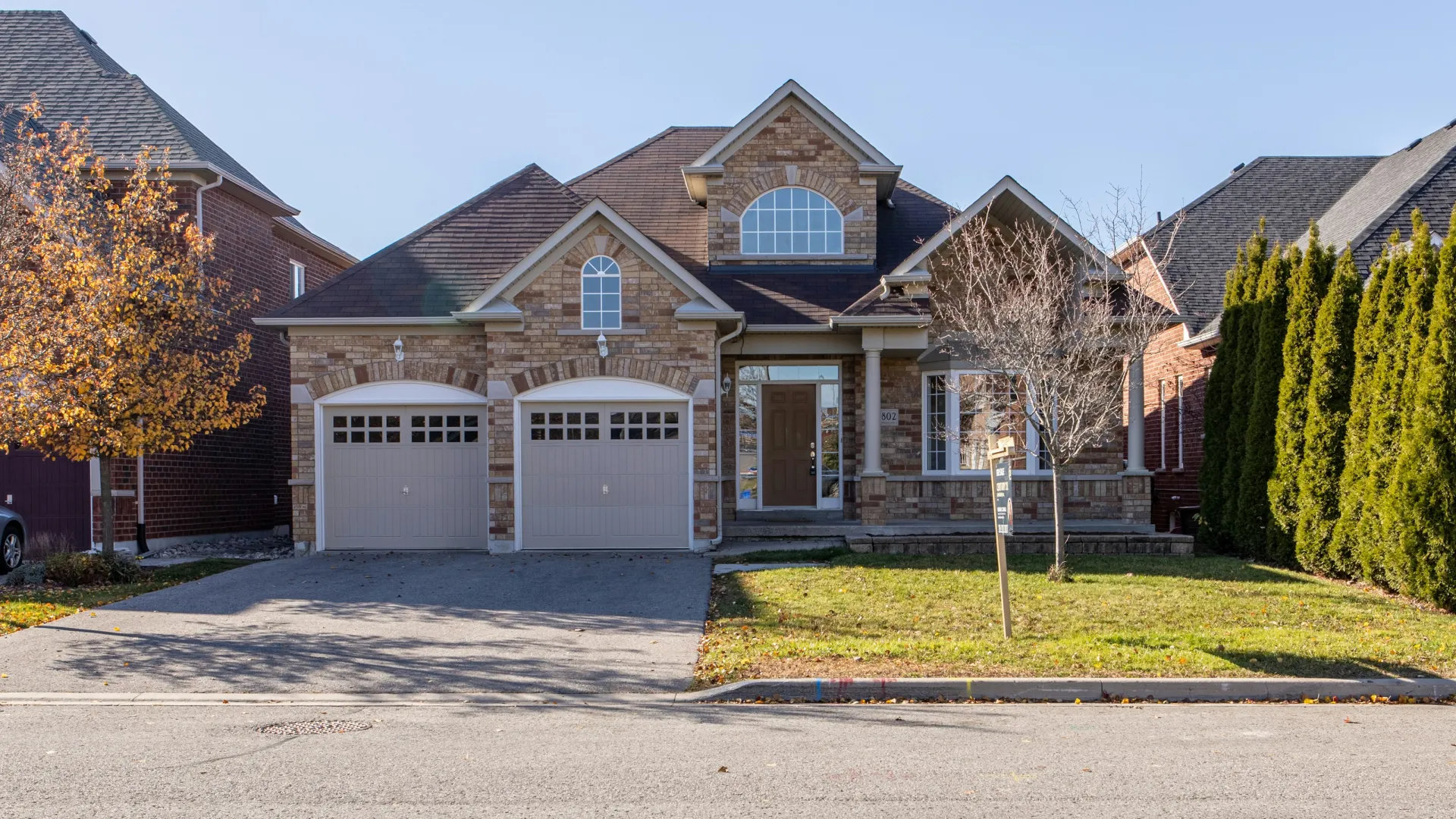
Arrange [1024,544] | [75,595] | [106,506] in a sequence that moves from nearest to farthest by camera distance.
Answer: [75,595]
[106,506]
[1024,544]

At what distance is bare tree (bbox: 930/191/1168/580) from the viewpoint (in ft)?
42.3

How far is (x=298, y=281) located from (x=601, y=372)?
391 inches

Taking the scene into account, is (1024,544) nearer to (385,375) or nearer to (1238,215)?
(385,375)

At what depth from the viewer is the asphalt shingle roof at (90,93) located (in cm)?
→ 1909

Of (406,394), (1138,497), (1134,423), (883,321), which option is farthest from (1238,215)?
(406,394)

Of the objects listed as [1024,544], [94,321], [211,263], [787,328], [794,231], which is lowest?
[1024,544]

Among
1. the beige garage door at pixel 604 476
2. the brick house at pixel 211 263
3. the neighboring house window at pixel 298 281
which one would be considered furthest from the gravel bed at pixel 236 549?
the neighboring house window at pixel 298 281

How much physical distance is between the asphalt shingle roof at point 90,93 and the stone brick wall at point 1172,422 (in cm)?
1708

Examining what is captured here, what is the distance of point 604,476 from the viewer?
16.2 meters

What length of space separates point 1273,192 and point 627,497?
16120 millimetres

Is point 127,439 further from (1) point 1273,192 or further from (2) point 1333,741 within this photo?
(1) point 1273,192

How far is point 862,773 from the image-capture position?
242 inches

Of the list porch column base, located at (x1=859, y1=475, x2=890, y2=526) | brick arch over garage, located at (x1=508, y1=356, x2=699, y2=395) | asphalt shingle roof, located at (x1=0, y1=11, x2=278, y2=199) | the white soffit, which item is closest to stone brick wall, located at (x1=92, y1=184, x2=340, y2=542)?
asphalt shingle roof, located at (x1=0, y1=11, x2=278, y2=199)

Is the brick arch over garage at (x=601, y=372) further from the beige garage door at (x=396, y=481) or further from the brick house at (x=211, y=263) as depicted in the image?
the brick house at (x=211, y=263)
